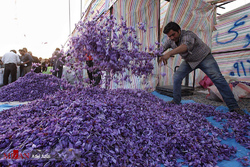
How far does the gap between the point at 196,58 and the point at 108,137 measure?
8.38ft

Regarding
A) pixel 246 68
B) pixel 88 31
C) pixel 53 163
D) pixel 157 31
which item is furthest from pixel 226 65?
pixel 53 163

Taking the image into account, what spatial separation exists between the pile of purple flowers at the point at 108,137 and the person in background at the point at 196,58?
75cm

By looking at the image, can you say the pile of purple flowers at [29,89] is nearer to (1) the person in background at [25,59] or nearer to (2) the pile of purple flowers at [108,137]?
(2) the pile of purple flowers at [108,137]

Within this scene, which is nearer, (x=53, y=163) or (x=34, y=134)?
(x=53, y=163)

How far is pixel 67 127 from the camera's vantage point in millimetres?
1417

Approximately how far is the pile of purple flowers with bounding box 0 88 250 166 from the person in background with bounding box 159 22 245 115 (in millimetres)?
751

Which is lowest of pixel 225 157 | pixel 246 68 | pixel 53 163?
pixel 225 157

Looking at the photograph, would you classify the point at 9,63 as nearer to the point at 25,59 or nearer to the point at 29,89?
the point at 25,59

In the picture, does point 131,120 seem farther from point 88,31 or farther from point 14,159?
point 88,31

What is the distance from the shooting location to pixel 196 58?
3074 mm

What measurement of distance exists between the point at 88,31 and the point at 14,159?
198cm

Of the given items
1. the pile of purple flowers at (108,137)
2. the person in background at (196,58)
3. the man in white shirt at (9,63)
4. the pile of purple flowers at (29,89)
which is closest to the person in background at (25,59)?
the man in white shirt at (9,63)

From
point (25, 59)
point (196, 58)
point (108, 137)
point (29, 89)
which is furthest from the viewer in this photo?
point (25, 59)

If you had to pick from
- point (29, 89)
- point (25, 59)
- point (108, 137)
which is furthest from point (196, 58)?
point (25, 59)
